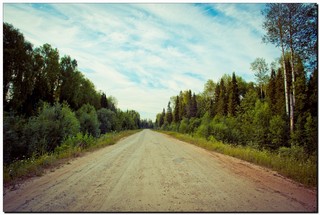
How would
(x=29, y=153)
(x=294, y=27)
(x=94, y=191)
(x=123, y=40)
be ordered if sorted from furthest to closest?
(x=294, y=27), (x=29, y=153), (x=123, y=40), (x=94, y=191)

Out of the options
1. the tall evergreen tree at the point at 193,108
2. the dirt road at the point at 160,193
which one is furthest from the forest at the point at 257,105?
the tall evergreen tree at the point at 193,108

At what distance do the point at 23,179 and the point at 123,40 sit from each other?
5223mm

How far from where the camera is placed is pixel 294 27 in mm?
13844

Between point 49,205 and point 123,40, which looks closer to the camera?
point 49,205

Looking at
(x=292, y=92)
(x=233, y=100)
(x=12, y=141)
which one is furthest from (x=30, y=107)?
(x=233, y=100)

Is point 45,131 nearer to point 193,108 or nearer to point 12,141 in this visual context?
point 12,141

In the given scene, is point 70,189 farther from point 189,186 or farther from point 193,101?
point 193,101

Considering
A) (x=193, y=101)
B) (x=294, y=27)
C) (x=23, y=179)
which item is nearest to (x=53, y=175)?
(x=23, y=179)

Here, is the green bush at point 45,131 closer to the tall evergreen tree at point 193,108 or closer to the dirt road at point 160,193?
the dirt road at point 160,193

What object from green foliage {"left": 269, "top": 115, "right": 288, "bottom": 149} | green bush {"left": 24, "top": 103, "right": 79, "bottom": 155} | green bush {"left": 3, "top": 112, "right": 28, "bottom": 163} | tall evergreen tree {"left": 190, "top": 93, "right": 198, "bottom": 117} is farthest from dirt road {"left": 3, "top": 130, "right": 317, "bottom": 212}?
tall evergreen tree {"left": 190, "top": 93, "right": 198, "bottom": 117}

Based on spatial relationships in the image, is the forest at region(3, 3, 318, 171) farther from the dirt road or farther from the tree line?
the dirt road

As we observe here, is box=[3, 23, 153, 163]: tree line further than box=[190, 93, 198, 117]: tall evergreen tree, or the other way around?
box=[190, 93, 198, 117]: tall evergreen tree

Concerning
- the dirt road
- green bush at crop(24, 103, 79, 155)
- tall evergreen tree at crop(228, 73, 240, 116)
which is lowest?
the dirt road

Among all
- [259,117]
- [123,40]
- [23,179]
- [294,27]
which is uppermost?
[294,27]
